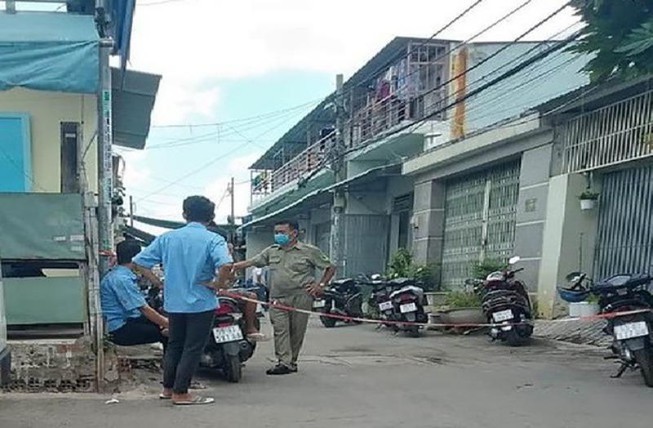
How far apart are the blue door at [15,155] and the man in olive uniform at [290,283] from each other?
9.87ft

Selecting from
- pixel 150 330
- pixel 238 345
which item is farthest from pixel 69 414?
pixel 238 345

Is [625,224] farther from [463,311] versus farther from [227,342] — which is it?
[227,342]

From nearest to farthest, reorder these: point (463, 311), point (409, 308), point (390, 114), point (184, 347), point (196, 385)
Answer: point (184, 347)
point (196, 385)
point (463, 311)
point (409, 308)
point (390, 114)

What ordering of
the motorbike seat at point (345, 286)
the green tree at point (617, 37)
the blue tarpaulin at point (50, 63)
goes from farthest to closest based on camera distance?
the motorbike seat at point (345, 286)
the blue tarpaulin at point (50, 63)
the green tree at point (617, 37)

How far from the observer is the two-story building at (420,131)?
16825 mm

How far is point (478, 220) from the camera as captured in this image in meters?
16.4

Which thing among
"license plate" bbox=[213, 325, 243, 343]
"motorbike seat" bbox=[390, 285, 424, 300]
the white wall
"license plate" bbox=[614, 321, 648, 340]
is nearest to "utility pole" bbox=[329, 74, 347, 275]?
"motorbike seat" bbox=[390, 285, 424, 300]

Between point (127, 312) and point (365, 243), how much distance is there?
52.1ft

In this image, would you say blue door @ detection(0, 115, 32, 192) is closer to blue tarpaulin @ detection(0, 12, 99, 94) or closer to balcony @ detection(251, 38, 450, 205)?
blue tarpaulin @ detection(0, 12, 99, 94)

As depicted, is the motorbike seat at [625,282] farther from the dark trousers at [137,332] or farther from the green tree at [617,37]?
the dark trousers at [137,332]

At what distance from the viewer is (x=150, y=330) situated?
6.87 metres

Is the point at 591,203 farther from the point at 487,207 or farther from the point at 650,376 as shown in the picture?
the point at 650,376

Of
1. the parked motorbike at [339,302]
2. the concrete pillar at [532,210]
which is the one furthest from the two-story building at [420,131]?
the parked motorbike at [339,302]

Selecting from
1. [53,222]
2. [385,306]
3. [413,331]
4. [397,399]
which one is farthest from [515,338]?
[53,222]
